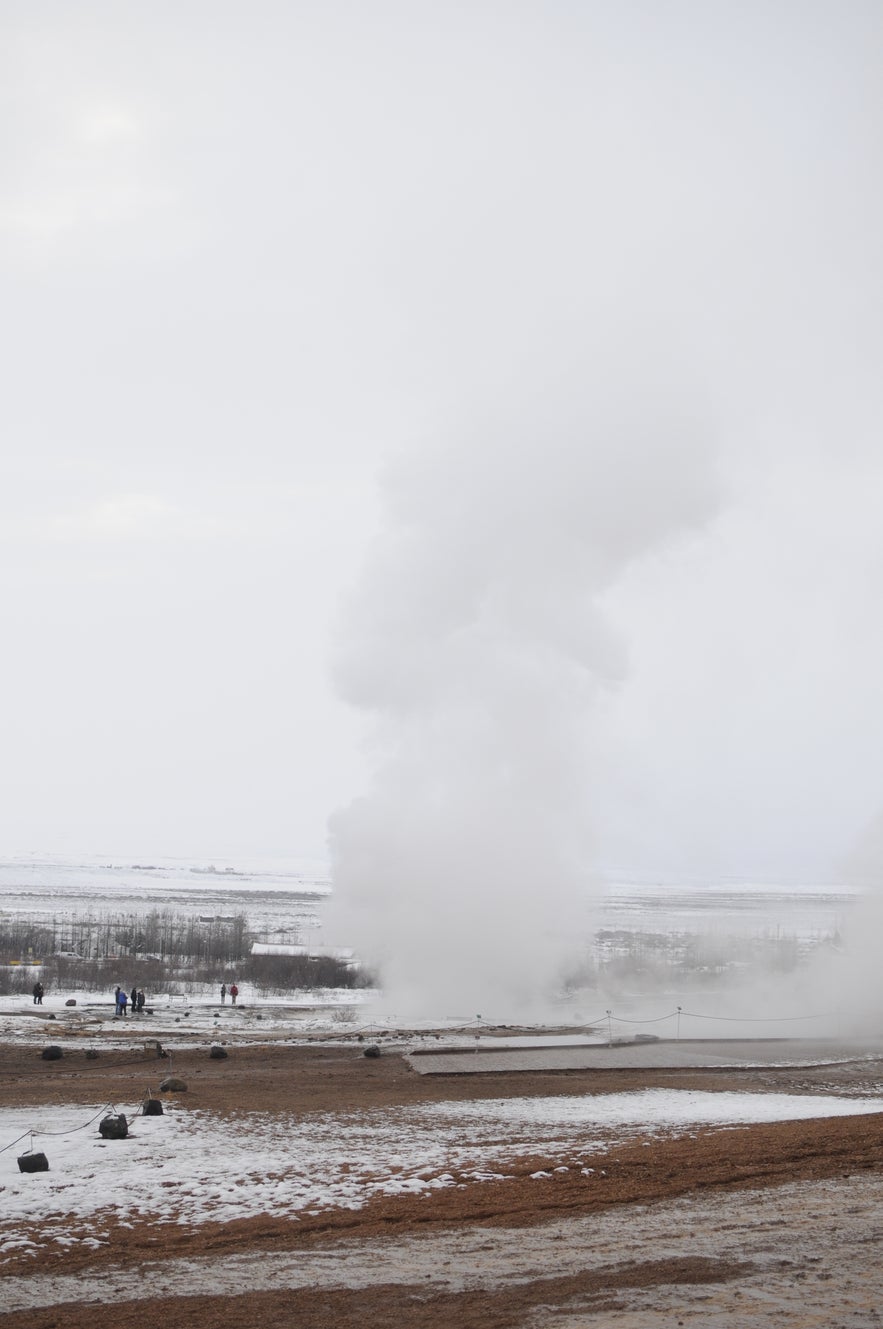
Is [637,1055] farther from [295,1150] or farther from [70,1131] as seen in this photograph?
[70,1131]

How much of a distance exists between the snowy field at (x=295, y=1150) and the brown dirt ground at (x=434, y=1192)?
0.58 meters

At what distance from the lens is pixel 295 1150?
1515 cm

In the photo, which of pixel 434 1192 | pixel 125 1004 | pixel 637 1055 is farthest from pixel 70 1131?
pixel 125 1004

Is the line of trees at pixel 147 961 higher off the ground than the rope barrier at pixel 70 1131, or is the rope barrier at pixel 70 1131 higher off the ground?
the rope barrier at pixel 70 1131

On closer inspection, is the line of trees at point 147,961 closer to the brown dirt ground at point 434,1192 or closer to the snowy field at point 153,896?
the snowy field at point 153,896

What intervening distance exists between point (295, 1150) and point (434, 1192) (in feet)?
11.3

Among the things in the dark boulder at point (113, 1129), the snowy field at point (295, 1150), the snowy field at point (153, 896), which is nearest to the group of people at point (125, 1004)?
the snowy field at point (295, 1150)

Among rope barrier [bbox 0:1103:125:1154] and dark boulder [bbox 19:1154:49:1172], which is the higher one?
dark boulder [bbox 19:1154:49:1172]

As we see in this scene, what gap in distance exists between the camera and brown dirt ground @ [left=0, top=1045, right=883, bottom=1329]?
8570 mm

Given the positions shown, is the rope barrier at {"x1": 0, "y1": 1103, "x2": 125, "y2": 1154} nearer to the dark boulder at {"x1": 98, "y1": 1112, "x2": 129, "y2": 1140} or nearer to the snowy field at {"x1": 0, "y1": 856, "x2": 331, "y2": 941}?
the dark boulder at {"x1": 98, "y1": 1112, "x2": 129, "y2": 1140}

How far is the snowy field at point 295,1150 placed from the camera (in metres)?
12.0

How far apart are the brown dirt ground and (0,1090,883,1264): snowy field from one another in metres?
0.58

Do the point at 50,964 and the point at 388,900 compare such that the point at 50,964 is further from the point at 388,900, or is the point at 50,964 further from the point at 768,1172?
the point at 768,1172

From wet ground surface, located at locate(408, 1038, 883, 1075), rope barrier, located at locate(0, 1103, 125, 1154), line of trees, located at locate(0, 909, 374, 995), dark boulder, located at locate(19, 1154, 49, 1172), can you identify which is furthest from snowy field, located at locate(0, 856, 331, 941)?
dark boulder, located at locate(19, 1154, 49, 1172)
